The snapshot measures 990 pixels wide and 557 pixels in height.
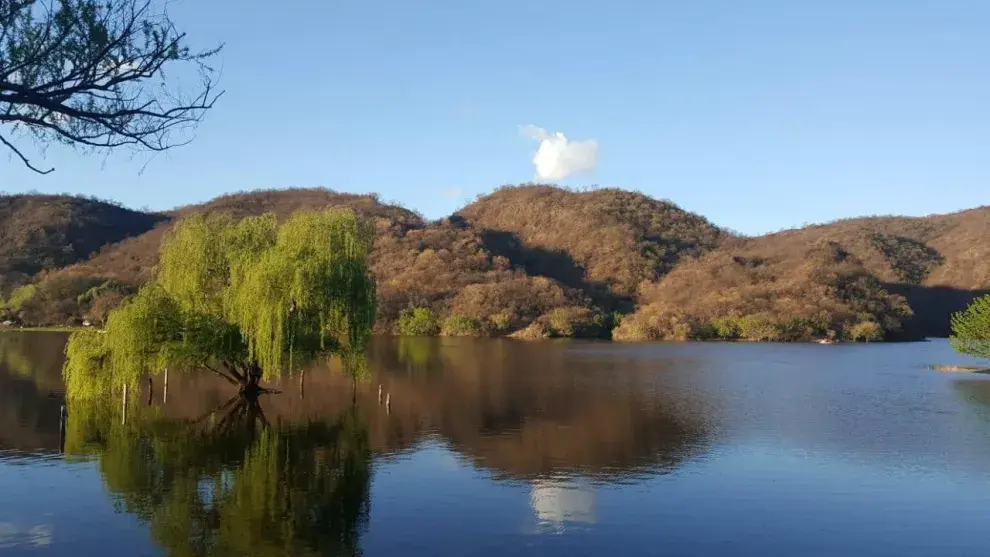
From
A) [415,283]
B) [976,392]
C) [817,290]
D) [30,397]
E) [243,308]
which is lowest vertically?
[976,392]

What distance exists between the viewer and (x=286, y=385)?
41906 millimetres

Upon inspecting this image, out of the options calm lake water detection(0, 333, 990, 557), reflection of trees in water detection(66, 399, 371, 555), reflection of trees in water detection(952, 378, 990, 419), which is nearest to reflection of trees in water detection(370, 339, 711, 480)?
calm lake water detection(0, 333, 990, 557)

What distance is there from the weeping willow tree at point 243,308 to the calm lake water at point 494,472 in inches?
88.9

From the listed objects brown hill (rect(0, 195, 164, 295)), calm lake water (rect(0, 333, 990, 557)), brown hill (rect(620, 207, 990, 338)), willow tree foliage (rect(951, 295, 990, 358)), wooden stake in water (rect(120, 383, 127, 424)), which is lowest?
calm lake water (rect(0, 333, 990, 557))

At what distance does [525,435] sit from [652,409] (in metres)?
9.67

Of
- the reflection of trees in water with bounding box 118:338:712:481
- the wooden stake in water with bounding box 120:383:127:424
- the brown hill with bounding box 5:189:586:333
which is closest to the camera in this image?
the reflection of trees in water with bounding box 118:338:712:481

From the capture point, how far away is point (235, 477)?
21156 millimetres

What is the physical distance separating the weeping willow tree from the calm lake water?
2.26m

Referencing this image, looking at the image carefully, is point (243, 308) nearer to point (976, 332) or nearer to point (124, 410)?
point (124, 410)

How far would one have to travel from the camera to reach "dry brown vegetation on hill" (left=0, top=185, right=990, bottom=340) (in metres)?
115

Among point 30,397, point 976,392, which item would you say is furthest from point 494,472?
point 976,392

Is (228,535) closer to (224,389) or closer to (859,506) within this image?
(859,506)

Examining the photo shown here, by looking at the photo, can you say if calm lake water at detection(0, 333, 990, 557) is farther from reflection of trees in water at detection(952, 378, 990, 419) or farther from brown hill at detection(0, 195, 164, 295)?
brown hill at detection(0, 195, 164, 295)

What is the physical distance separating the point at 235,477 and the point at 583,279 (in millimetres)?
155038
